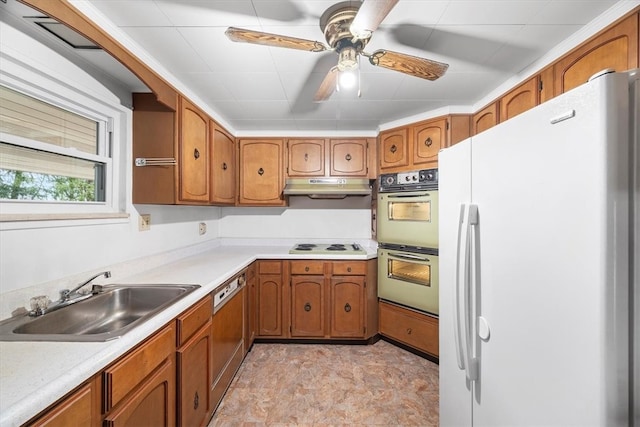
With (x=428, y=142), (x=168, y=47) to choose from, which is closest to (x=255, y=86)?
(x=168, y=47)

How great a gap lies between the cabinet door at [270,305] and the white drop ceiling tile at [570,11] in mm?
2521

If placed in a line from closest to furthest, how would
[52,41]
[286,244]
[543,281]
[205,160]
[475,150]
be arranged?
[543,281] → [475,150] → [52,41] → [205,160] → [286,244]

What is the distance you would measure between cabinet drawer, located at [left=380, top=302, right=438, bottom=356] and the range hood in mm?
1195

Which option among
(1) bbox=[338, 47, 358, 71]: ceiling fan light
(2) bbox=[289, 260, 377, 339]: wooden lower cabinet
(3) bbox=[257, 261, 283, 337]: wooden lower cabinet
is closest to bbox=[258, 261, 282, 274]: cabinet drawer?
(3) bbox=[257, 261, 283, 337]: wooden lower cabinet

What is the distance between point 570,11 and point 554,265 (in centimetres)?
133

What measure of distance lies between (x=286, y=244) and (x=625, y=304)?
2.82 m

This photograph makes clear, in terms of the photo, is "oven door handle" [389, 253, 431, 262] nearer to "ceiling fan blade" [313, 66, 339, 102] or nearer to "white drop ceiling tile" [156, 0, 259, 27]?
"ceiling fan blade" [313, 66, 339, 102]

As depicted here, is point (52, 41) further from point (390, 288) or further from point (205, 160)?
point (390, 288)

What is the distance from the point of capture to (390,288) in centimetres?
254

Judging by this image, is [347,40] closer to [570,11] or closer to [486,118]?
[570,11]

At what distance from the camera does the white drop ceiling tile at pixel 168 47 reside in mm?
1382

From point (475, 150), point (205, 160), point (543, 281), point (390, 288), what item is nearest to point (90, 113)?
point (205, 160)

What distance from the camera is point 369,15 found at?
3.10ft

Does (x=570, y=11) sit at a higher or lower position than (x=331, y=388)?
higher
